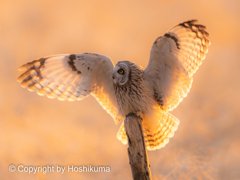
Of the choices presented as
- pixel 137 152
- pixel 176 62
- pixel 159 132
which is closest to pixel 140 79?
pixel 176 62

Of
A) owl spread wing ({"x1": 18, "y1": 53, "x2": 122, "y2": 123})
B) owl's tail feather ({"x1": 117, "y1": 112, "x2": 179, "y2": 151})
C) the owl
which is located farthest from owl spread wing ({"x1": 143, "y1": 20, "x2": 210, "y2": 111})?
owl spread wing ({"x1": 18, "y1": 53, "x2": 122, "y2": 123})

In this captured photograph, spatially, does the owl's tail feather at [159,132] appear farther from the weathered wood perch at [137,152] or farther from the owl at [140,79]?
the weathered wood perch at [137,152]

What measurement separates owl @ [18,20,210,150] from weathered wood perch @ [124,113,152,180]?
11.4 inches

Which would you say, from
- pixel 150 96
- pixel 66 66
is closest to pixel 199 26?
pixel 150 96

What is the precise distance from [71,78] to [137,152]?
1.18 m

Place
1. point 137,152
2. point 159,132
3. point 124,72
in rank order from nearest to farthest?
point 137,152 < point 124,72 < point 159,132

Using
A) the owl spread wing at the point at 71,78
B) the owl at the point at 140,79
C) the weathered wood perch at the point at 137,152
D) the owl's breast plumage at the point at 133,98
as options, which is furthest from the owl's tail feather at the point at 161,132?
the weathered wood perch at the point at 137,152

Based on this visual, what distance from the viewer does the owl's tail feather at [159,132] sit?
117 inches

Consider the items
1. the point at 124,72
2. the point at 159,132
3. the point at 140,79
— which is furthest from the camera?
the point at 159,132

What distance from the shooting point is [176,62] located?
2.81 m

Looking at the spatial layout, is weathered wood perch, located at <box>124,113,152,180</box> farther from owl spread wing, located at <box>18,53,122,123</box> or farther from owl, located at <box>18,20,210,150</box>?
owl spread wing, located at <box>18,53,122,123</box>

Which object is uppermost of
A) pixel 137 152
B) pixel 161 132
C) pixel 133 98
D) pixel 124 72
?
pixel 124 72

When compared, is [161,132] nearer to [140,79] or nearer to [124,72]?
[140,79]

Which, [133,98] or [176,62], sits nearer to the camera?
[133,98]
